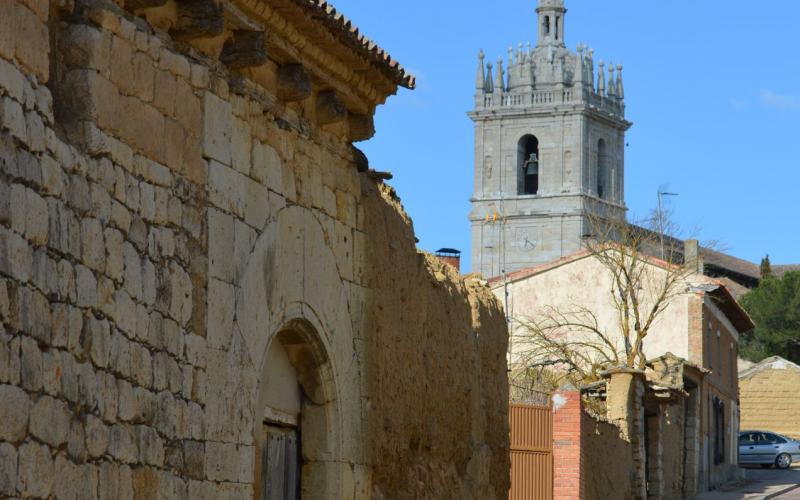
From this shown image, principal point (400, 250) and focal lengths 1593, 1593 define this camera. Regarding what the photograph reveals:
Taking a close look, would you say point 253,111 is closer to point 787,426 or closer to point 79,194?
point 79,194

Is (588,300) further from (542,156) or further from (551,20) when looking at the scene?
(551,20)

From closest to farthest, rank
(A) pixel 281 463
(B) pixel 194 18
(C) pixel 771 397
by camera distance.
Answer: (B) pixel 194 18 < (A) pixel 281 463 < (C) pixel 771 397

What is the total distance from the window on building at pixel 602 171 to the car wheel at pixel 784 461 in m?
62.8

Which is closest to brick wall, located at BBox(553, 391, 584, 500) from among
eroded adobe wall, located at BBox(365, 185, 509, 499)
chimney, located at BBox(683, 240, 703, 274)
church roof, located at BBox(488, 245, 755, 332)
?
eroded adobe wall, located at BBox(365, 185, 509, 499)

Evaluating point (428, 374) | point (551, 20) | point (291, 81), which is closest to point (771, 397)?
point (428, 374)

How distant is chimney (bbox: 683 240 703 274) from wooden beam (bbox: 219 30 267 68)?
1198 inches

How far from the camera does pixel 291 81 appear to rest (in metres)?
9.55

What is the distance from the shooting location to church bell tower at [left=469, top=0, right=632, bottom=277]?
102 m

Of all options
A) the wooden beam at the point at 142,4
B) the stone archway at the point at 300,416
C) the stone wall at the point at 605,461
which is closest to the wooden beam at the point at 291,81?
the stone archway at the point at 300,416

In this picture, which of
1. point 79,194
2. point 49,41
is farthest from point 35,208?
point 49,41

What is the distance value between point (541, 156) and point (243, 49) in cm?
9749

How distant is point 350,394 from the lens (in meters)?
10.5

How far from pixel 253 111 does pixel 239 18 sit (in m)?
0.70

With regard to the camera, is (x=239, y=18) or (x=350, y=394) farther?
(x=350, y=394)
